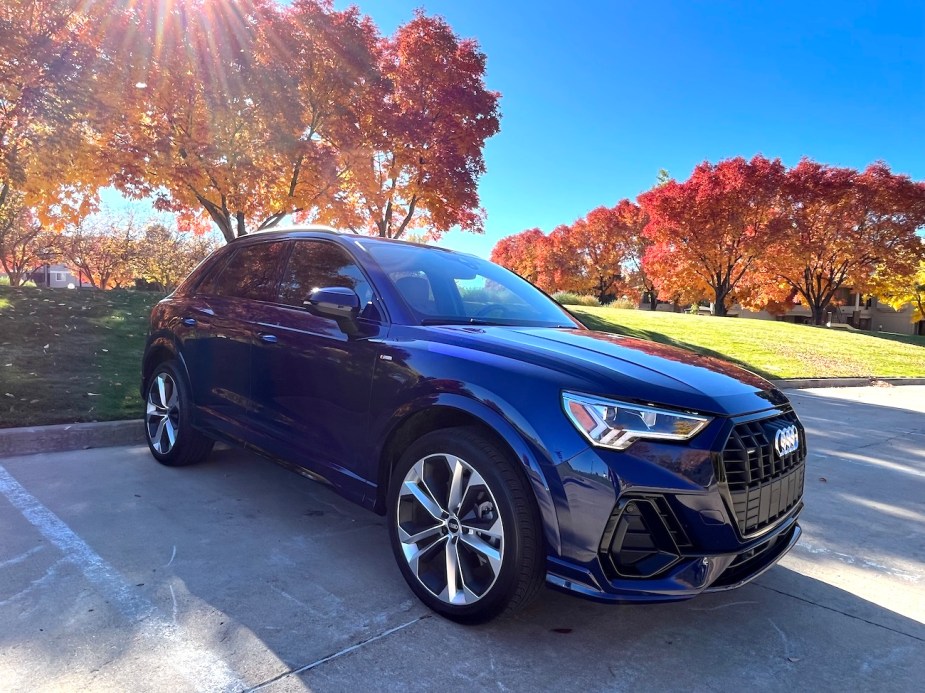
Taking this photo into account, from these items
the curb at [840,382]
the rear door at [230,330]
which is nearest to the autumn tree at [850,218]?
the curb at [840,382]

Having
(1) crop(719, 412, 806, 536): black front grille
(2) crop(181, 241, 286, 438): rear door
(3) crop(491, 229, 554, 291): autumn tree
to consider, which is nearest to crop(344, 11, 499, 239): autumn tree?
(2) crop(181, 241, 286, 438): rear door

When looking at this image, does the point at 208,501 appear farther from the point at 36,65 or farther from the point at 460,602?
the point at 36,65

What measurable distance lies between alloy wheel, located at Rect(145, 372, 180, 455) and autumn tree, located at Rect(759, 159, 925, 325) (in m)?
30.0

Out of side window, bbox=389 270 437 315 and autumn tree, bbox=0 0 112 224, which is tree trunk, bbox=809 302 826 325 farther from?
side window, bbox=389 270 437 315

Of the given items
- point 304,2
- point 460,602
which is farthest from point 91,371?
point 304,2

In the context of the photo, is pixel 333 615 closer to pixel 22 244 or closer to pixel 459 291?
pixel 459 291

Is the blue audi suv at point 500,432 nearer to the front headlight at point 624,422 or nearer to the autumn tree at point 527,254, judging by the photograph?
the front headlight at point 624,422

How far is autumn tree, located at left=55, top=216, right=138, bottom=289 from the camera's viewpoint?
35.5m

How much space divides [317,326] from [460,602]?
5.40 ft

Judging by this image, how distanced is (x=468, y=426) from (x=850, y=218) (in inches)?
1295

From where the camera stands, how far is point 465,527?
2490 mm

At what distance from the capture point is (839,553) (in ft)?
11.5

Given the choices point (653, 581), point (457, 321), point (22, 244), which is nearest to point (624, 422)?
point (653, 581)

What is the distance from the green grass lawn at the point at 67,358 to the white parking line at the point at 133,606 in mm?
1819
